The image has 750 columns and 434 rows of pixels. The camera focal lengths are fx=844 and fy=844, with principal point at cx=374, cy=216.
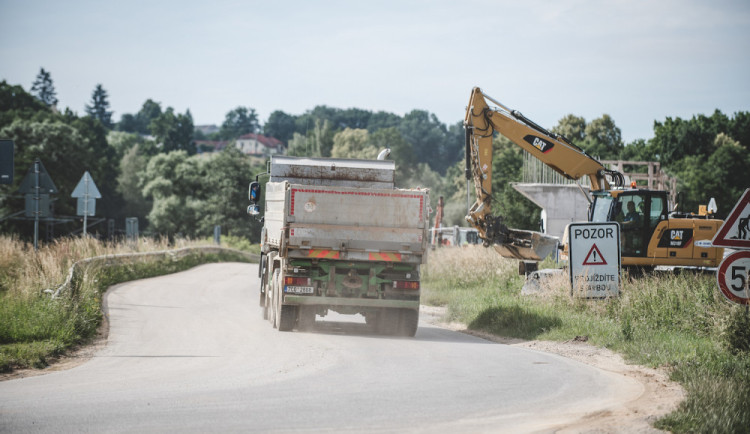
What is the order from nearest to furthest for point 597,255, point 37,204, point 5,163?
1. point 5,163
2. point 597,255
3. point 37,204

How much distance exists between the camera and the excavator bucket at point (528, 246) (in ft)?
71.5

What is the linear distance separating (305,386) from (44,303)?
774cm

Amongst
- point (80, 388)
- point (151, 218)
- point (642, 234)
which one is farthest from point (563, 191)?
point (151, 218)

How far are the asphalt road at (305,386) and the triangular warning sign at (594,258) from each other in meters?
2.67

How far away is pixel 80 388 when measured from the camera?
9.73m

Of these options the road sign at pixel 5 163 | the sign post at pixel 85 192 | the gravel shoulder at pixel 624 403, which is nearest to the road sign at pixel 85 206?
the sign post at pixel 85 192

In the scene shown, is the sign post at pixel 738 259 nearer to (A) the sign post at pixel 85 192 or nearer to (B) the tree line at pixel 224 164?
(A) the sign post at pixel 85 192

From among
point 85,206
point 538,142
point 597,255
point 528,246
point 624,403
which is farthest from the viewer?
point 85,206

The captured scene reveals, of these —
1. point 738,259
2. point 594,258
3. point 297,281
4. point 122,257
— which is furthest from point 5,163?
point 122,257

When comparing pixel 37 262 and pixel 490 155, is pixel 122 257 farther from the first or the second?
pixel 490 155

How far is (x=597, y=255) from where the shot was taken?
1644 centimetres

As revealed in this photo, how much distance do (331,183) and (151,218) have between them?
66.9m

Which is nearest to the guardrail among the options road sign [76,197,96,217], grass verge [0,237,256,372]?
grass verge [0,237,256,372]

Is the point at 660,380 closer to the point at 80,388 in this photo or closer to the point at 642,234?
the point at 80,388
